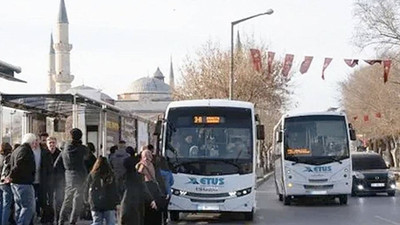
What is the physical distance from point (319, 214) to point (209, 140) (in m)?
4.74

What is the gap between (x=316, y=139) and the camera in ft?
93.6

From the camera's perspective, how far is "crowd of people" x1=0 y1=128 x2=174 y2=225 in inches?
534

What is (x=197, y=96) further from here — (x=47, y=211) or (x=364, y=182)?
(x=47, y=211)

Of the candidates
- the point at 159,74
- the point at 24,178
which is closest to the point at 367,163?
the point at 24,178

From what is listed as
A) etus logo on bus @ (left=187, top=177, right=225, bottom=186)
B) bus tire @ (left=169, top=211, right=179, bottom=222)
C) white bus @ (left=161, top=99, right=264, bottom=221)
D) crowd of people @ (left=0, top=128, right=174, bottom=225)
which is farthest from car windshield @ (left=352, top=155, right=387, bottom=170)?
crowd of people @ (left=0, top=128, right=174, bottom=225)

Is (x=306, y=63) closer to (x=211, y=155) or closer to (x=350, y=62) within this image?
(x=350, y=62)

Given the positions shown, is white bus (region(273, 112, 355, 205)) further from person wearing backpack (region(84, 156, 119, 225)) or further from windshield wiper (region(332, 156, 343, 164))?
person wearing backpack (region(84, 156, 119, 225))

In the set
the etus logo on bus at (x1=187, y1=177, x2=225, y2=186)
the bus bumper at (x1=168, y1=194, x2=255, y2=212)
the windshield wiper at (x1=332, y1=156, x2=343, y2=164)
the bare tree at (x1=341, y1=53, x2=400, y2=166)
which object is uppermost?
the bare tree at (x1=341, y1=53, x2=400, y2=166)

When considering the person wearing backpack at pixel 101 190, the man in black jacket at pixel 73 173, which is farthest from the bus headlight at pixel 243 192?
the person wearing backpack at pixel 101 190

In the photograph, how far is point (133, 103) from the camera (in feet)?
445

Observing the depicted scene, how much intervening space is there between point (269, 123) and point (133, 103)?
69612 mm

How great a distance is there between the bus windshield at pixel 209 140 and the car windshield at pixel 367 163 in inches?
555

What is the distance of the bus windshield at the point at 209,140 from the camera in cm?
2147

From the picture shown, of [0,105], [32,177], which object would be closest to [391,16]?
[0,105]
